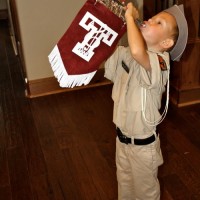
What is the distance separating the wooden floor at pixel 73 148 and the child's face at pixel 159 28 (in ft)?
2.56

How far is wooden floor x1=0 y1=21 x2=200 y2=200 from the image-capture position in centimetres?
149

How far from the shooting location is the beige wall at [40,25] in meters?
2.16

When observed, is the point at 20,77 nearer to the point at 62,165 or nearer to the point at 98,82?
the point at 98,82

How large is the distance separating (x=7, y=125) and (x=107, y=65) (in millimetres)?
1131

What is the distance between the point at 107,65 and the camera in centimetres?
112

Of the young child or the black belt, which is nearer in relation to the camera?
the young child

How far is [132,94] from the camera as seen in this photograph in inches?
41.7

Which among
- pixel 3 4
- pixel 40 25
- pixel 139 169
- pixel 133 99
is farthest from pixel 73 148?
pixel 3 4

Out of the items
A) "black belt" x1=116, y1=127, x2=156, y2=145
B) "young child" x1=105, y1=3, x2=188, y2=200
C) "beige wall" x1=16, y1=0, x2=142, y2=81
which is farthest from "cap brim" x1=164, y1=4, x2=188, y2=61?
"beige wall" x1=16, y1=0, x2=142, y2=81

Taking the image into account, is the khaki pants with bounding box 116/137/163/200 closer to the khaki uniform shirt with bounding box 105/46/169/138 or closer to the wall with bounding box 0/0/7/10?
the khaki uniform shirt with bounding box 105/46/169/138

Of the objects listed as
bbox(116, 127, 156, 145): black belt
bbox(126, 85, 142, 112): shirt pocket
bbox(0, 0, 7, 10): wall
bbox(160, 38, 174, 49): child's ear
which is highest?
bbox(160, 38, 174, 49): child's ear

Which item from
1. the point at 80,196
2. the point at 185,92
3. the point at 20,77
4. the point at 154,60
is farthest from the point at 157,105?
the point at 20,77

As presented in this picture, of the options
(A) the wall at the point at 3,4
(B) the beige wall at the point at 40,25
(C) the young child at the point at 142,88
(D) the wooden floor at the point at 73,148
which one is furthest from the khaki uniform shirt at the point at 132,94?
(A) the wall at the point at 3,4

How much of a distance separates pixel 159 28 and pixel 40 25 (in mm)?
1429
